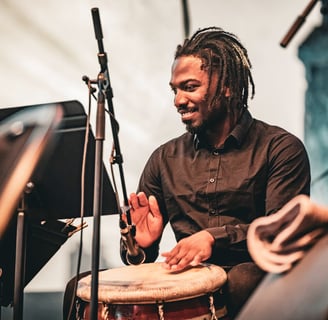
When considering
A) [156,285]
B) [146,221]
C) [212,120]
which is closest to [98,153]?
[156,285]

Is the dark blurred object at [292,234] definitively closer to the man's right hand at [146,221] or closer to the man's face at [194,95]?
the man's right hand at [146,221]

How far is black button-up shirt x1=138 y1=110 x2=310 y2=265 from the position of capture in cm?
222

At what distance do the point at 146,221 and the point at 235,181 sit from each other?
0.40 metres

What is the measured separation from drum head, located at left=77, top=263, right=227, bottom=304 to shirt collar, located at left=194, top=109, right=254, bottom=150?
2.33 ft

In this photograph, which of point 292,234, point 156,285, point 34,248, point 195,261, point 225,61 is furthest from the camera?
point 225,61

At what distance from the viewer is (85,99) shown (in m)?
3.09

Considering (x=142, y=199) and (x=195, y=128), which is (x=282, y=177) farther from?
(x=142, y=199)

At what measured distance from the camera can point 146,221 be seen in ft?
7.41

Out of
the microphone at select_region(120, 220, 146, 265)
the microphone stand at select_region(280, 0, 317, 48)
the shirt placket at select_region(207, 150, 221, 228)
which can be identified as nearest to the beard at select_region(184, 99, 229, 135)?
the shirt placket at select_region(207, 150, 221, 228)

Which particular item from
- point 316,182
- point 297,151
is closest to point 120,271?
point 297,151

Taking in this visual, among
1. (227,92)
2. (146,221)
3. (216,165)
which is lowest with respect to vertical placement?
(146,221)

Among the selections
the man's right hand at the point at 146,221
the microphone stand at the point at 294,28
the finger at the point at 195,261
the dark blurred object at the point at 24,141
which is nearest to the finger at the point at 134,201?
the man's right hand at the point at 146,221

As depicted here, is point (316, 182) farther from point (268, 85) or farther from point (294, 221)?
point (294, 221)

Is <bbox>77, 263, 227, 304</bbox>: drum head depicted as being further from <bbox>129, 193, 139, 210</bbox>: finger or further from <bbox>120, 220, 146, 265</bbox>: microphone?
<bbox>129, 193, 139, 210</bbox>: finger
